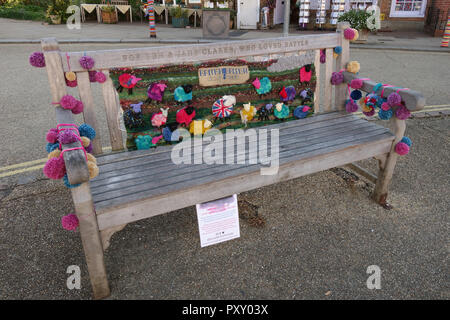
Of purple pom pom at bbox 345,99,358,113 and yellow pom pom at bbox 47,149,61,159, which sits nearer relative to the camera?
yellow pom pom at bbox 47,149,61,159

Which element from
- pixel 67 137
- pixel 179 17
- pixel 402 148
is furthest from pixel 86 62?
pixel 179 17

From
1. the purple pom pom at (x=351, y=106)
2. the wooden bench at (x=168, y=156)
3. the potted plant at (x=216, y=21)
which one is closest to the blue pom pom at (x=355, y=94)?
the purple pom pom at (x=351, y=106)

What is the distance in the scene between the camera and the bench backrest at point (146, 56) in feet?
7.55

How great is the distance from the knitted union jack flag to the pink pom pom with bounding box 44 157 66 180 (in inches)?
56.1

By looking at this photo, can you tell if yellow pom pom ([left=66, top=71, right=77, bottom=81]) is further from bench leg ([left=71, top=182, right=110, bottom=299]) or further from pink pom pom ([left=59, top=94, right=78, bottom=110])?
bench leg ([left=71, top=182, right=110, bottom=299])

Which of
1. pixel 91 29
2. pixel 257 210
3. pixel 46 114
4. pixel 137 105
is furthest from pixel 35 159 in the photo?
pixel 91 29

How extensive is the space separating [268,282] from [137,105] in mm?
1546

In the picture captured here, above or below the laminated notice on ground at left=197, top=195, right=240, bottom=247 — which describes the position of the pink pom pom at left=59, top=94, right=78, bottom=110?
above

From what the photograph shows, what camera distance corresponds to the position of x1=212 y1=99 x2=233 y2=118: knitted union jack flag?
9.55 ft

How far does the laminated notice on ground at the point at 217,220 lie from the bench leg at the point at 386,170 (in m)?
1.38

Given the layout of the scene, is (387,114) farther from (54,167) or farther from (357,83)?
(54,167)

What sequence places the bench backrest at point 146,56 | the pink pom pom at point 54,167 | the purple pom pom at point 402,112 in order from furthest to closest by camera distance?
the purple pom pom at point 402,112 < the bench backrest at point 146,56 < the pink pom pom at point 54,167

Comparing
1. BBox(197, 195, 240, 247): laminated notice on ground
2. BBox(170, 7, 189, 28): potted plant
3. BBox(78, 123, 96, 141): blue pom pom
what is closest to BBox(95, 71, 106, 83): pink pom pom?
BBox(78, 123, 96, 141): blue pom pom

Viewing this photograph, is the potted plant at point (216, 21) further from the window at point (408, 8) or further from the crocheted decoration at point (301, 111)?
the crocheted decoration at point (301, 111)
